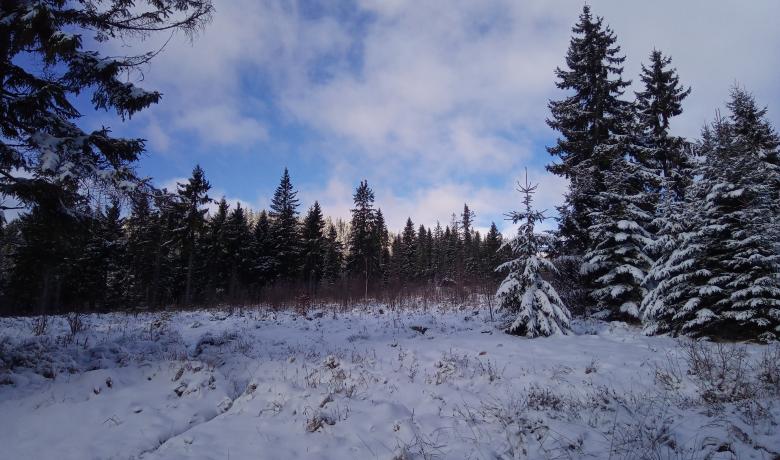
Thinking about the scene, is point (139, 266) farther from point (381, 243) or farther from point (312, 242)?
point (381, 243)

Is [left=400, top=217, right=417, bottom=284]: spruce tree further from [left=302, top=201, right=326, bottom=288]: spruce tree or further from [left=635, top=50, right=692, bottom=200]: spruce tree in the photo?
[left=635, top=50, right=692, bottom=200]: spruce tree

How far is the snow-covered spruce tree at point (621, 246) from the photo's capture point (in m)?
12.7

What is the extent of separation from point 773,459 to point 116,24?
12352mm

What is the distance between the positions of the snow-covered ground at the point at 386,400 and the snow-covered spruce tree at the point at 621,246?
297 centimetres

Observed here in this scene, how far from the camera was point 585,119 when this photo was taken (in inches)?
655

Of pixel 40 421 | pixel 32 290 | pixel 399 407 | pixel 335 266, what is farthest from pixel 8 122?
pixel 335 266

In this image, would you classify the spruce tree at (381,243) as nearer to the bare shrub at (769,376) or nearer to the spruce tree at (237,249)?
the spruce tree at (237,249)

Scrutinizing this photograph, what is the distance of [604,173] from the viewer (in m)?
14.4

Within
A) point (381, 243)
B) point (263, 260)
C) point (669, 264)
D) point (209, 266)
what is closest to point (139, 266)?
point (209, 266)

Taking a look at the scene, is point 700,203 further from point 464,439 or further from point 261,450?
point 261,450

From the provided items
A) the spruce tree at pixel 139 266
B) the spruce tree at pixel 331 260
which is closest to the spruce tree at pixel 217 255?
the spruce tree at pixel 139 266

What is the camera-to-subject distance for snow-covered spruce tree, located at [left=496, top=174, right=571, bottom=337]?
10.5m

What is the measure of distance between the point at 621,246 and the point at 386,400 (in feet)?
34.5

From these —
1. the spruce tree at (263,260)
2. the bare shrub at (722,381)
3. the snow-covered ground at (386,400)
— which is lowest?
the snow-covered ground at (386,400)
